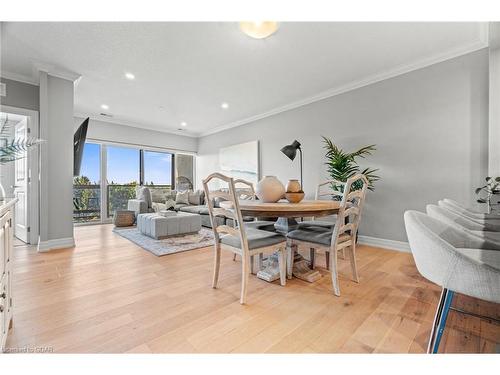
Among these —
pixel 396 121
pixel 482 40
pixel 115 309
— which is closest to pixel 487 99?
pixel 482 40

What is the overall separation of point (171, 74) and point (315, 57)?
6.58 feet

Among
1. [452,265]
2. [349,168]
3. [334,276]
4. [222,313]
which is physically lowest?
[222,313]

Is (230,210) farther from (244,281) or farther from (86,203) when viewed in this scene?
(86,203)

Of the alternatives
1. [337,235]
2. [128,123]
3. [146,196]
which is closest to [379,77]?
[337,235]

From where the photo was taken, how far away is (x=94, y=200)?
18.1 ft

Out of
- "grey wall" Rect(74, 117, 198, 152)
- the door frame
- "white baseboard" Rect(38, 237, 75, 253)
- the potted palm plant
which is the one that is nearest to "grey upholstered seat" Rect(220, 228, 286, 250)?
the potted palm plant

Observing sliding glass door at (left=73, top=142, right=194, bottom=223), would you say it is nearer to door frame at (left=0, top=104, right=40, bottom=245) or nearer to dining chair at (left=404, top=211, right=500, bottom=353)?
door frame at (left=0, top=104, right=40, bottom=245)

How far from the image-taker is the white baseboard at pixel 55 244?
Answer: 2986mm

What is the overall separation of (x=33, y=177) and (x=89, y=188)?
7.55 ft

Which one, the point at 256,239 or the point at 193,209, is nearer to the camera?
the point at 256,239

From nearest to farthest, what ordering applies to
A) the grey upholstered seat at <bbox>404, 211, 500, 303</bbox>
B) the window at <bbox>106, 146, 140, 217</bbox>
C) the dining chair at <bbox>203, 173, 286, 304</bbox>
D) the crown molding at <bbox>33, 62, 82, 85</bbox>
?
the grey upholstered seat at <bbox>404, 211, 500, 303</bbox> → the dining chair at <bbox>203, 173, 286, 304</bbox> → the crown molding at <bbox>33, 62, 82, 85</bbox> → the window at <bbox>106, 146, 140, 217</bbox>

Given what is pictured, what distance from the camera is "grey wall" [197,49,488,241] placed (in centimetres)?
259

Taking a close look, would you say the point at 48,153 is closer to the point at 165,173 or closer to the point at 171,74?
the point at 171,74

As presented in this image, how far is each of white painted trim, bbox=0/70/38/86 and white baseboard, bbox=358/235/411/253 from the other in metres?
5.46
